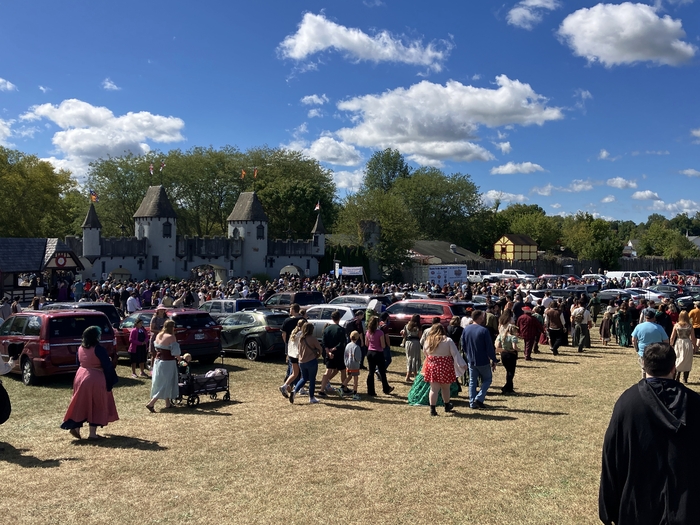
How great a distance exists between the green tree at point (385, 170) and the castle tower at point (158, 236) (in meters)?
57.9

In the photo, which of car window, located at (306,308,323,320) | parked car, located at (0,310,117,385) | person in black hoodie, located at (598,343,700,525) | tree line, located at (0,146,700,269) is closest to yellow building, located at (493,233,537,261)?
tree line, located at (0,146,700,269)

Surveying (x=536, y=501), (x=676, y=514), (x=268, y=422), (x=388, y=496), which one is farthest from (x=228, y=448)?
(x=676, y=514)

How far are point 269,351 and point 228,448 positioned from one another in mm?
8478

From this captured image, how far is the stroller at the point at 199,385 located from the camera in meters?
11.6

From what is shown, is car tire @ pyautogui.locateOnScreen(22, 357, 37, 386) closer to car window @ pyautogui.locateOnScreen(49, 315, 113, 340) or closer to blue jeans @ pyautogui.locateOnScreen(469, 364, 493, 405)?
car window @ pyautogui.locateOnScreen(49, 315, 113, 340)

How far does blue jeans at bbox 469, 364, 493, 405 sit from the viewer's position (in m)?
11.3

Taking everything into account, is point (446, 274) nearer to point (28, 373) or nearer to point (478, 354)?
point (478, 354)

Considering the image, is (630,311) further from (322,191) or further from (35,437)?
(322,191)

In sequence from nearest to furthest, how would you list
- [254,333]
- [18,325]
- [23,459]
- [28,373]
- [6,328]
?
[23,459], [28,373], [18,325], [6,328], [254,333]

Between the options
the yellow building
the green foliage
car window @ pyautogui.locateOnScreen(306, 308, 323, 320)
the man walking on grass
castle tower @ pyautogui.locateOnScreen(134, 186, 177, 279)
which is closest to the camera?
the man walking on grass

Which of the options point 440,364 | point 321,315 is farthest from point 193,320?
point 440,364

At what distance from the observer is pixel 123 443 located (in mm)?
9031

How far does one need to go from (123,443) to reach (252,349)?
8581 millimetres

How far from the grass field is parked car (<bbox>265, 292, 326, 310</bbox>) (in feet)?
34.5
